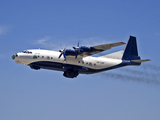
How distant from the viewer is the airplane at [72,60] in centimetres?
3516

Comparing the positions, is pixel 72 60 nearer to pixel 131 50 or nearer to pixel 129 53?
pixel 129 53

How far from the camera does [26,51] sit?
36.0 m

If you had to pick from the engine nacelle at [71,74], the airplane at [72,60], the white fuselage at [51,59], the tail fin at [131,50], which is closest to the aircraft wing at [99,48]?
the airplane at [72,60]

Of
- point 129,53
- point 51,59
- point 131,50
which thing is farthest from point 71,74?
point 131,50

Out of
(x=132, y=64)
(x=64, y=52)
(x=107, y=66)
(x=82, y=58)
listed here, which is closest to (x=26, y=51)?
(x=64, y=52)

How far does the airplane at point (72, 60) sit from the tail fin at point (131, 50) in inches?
52.3

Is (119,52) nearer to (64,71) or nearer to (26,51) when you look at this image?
(64,71)

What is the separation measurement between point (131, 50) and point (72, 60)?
950cm

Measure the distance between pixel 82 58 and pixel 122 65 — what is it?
6.08 m

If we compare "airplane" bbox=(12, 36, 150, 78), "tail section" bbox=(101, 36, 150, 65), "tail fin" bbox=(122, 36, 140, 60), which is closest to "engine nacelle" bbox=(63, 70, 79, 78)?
"airplane" bbox=(12, 36, 150, 78)

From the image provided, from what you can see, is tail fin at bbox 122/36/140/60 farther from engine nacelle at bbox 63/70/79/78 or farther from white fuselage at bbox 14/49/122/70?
engine nacelle at bbox 63/70/79/78

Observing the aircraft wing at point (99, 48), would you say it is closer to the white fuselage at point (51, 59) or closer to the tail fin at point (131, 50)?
the white fuselage at point (51, 59)

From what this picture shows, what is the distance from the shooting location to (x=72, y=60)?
118ft

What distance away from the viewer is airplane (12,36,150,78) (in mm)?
35156
